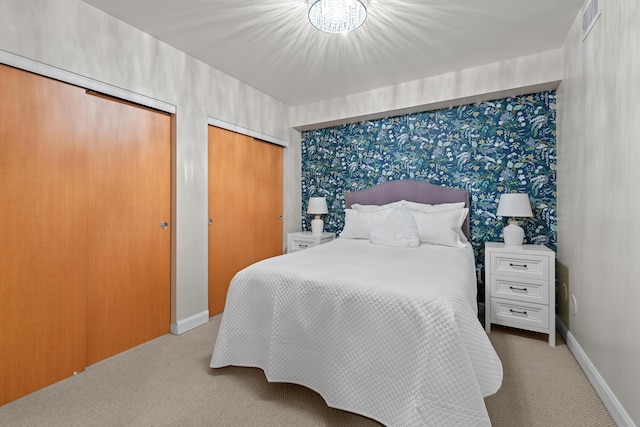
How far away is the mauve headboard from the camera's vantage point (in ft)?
10.3

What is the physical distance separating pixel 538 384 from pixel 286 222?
9.88 ft

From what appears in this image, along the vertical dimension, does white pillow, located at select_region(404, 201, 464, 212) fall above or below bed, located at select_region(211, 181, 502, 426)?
above

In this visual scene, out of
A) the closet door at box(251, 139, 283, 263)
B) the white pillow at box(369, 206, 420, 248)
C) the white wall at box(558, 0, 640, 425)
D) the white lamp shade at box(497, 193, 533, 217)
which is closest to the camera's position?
the white wall at box(558, 0, 640, 425)

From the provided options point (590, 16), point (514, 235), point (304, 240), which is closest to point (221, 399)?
point (304, 240)

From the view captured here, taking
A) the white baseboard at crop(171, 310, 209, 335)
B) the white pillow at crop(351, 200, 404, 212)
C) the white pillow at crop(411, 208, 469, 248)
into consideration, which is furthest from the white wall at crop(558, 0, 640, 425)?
the white baseboard at crop(171, 310, 209, 335)

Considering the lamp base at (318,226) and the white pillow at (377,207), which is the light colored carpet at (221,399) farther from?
the lamp base at (318,226)

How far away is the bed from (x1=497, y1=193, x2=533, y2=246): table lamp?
747 mm

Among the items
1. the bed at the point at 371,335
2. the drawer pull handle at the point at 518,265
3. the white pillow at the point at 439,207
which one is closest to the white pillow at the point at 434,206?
the white pillow at the point at 439,207

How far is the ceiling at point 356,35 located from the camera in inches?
80.5

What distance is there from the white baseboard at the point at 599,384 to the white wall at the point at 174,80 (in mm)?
2895

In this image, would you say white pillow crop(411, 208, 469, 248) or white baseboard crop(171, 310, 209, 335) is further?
white pillow crop(411, 208, 469, 248)

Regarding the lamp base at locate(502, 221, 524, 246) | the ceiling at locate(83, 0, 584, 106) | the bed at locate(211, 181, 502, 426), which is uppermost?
the ceiling at locate(83, 0, 584, 106)

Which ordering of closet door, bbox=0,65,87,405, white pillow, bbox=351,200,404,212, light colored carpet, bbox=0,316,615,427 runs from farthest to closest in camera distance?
white pillow, bbox=351,200,404,212 < closet door, bbox=0,65,87,405 < light colored carpet, bbox=0,316,615,427

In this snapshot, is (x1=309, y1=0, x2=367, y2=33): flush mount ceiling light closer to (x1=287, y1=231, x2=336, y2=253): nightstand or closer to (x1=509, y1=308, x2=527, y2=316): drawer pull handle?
(x1=287, y1=231, x2=336, y2=253): nightstand
